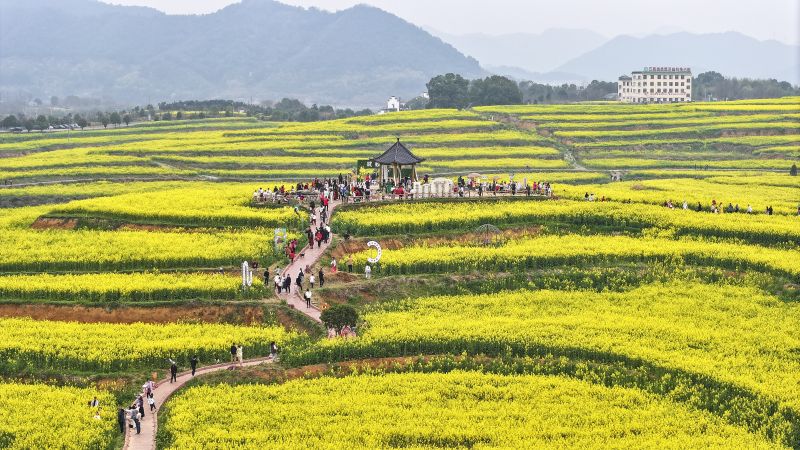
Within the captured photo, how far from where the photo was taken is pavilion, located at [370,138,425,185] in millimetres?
73812

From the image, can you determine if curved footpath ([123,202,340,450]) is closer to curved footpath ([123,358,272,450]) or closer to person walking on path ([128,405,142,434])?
curved footpath ([123,358,272,450])

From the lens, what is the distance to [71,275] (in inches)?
2147

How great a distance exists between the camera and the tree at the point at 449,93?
182 m

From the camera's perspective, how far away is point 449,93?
182 meters

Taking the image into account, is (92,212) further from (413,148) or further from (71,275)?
(413,148)

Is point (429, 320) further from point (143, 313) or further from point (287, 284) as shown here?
point (143, 313)

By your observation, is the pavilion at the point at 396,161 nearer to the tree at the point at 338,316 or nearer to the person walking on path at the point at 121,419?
the tree at the point at 338,316

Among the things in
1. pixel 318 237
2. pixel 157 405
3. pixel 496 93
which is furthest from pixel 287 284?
pixel 496 93

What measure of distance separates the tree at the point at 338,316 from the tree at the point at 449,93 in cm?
13713

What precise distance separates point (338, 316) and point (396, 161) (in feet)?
95.5

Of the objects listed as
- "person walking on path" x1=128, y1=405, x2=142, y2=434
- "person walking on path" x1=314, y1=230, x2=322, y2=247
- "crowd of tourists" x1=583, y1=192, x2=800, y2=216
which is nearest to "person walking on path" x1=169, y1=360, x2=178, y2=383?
"person walking on path" x1=128, y1=405, x2=142, y2=434

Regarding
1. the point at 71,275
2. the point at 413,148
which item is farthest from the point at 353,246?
the point at 413,148

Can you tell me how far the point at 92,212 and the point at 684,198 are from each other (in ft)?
138

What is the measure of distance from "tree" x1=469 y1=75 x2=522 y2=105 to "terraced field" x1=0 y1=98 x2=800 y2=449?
9200cm
